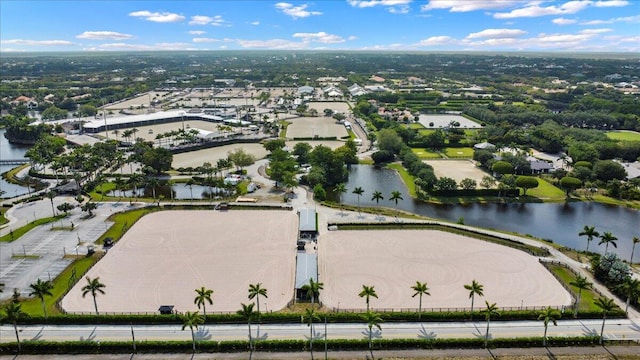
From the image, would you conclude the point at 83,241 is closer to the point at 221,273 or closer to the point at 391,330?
the point at 221,273

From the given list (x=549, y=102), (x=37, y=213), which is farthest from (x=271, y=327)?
(x=549, y=102)

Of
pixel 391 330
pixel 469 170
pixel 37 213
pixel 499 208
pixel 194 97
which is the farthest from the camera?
pixel 194 97

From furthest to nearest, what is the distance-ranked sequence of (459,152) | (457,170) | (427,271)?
1. (459,152)
2. (457,170)
3. (427,271)

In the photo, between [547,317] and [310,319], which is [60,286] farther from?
[547,317]

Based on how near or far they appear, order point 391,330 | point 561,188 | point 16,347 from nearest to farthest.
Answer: point 16,347 → point 391,330 → point 561,188

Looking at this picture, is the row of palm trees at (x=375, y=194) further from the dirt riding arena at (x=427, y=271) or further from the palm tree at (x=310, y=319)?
the palm tree at (x=310, y=319)

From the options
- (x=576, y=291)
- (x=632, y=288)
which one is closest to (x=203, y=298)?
(x=576, y=291)
